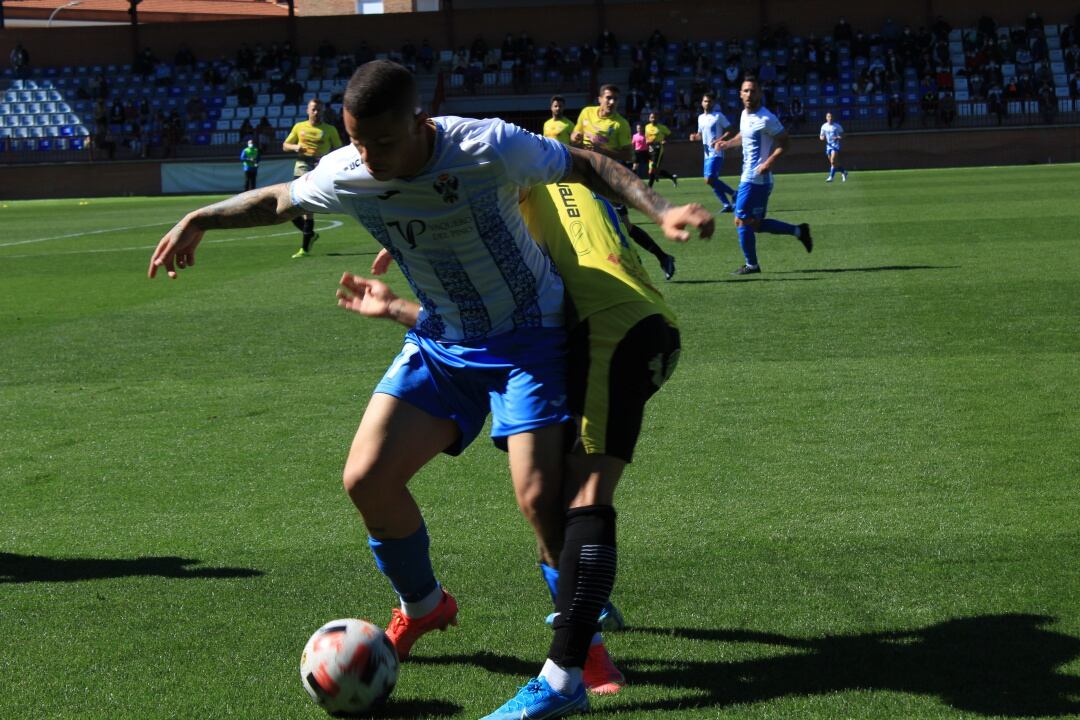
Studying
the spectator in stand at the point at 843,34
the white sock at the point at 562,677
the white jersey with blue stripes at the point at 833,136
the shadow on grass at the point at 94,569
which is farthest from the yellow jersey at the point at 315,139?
the spectator in stand at the point at 843,34

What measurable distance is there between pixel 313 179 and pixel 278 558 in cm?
185

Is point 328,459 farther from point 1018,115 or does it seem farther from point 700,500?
point 1018,115

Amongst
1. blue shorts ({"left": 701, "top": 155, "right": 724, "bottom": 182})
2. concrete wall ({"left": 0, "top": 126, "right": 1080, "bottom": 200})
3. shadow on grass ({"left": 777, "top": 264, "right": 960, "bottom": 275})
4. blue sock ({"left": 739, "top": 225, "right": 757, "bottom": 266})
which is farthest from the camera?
concrete wall ({"left": 0, "top": 126, "right": 1080, "bottom": 200})

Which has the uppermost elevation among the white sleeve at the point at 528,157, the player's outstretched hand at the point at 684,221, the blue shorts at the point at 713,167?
the blue shorts at the point at 713,167

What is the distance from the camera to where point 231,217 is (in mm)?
4461

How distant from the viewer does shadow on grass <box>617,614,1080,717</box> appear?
379 cm

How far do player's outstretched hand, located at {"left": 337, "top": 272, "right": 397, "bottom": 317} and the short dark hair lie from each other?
1.05 meters

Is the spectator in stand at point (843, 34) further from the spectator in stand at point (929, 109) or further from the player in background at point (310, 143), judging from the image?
the player in background at point (310, 143)

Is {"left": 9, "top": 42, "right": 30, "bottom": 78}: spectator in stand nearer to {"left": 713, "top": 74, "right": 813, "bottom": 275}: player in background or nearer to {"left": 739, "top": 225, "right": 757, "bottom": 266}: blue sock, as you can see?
{"left": 713, "top": 74, "right": 813, "bottom": 275}: player in background

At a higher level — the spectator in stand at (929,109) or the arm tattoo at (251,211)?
the spectator in stand at (929,109)

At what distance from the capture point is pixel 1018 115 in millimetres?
45781

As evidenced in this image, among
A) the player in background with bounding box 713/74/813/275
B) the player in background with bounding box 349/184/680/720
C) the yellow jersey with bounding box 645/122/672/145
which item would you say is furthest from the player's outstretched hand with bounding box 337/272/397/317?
the yellow jersey with bounding box 645/122/672/145

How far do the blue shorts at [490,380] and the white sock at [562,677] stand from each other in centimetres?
70

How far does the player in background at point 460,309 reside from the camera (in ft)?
12.5
